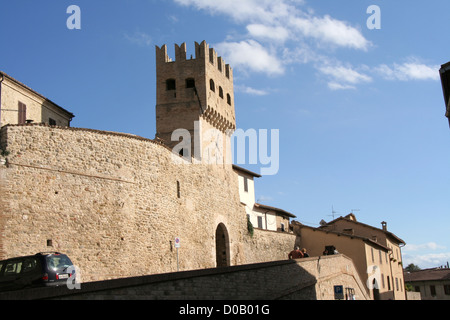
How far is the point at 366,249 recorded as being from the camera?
3897cm

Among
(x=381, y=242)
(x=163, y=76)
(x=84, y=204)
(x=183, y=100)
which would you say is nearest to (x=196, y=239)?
(x=84, y=204)

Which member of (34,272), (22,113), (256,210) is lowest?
(34,272)

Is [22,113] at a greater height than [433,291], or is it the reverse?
[22,113]

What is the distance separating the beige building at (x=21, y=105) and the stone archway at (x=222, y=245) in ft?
38.2

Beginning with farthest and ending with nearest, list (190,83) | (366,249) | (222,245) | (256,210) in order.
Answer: (256,210) < (366,249) < (190,83) < (222,245)

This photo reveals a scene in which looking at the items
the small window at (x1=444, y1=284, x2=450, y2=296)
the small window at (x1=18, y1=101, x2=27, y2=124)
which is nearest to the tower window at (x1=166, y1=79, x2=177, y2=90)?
the small window at (x1=18, y1=101, x2=27, y2=124)

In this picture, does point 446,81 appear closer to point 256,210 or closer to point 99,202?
point 99,202

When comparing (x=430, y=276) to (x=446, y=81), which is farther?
(x=430, y=276)

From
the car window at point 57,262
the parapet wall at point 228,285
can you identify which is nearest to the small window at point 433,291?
the parapet wall at point 228,285

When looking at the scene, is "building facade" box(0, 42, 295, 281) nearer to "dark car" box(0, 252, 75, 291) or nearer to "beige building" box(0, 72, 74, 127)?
"beige building" box(0, 72, 74, 127)

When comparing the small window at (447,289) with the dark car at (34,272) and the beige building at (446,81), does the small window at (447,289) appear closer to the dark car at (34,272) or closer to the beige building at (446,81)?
the beige building at (446,81)

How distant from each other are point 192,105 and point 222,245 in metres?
9.09

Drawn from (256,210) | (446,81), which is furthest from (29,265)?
(256,210)
